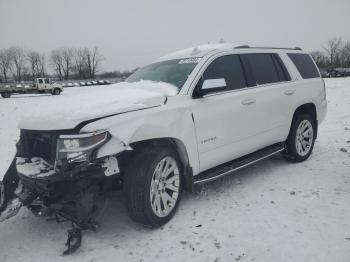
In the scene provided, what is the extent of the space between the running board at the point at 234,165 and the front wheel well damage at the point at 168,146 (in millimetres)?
153

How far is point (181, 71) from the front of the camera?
12.9ft

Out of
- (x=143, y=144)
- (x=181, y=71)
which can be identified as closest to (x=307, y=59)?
(x=181, y=71)

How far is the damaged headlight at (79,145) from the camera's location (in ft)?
9.06

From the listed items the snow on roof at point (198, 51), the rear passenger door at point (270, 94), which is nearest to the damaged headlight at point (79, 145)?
the snow on roof at point (198, 51)

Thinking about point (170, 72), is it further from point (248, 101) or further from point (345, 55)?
point (345, 55)

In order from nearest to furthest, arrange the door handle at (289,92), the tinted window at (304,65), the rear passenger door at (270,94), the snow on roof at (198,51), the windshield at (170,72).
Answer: the windshield at (170,72) → the snow on roof at (198,51) → the rear passenger door at (270,94) → the door handle at (289,92) → the tinted window at (304,65)

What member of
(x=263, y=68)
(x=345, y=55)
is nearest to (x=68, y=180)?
(x=263, y=68)

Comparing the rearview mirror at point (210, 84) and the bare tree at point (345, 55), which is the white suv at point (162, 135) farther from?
the bare tree at point (345, 55)

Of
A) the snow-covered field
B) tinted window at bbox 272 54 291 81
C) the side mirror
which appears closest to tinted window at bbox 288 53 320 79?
tinted window at bbox 272 54 291 81

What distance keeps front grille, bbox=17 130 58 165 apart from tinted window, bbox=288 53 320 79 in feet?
13.6

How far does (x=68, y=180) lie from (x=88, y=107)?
714 mm

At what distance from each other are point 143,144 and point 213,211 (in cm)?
122

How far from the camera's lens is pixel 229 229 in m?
3.25

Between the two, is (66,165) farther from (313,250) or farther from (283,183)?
(283,183)
